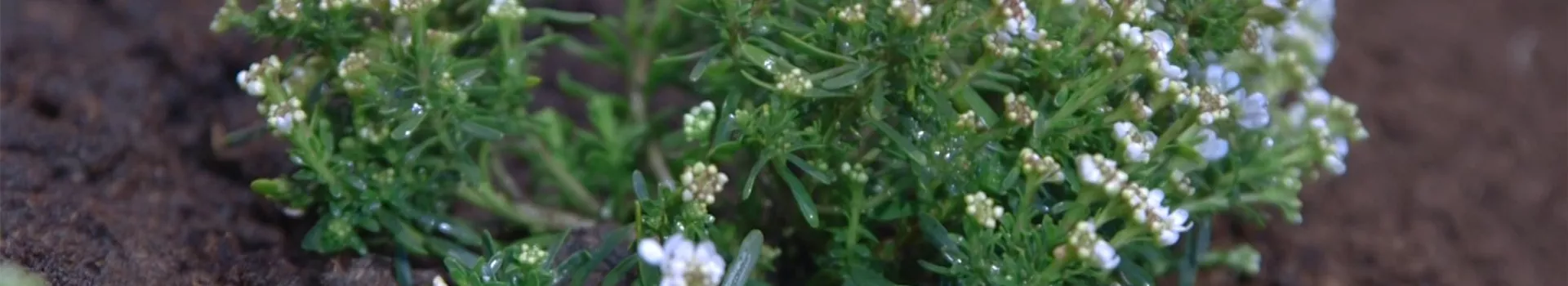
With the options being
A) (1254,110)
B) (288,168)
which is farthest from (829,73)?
(288,168)

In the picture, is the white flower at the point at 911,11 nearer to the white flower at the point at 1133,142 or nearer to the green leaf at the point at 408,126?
the white flower at the point at 1133,142

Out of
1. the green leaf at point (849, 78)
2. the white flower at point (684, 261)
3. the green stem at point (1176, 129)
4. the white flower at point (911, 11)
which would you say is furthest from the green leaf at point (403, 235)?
the green stem at point (1176, 129)

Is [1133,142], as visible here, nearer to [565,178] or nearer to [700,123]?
[700,123]

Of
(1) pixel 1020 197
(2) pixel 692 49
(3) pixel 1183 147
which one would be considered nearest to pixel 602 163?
(2) pixel 692 49

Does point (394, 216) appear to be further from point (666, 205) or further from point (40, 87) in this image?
point (40, 87)

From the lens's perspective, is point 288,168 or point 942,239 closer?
point 942,239

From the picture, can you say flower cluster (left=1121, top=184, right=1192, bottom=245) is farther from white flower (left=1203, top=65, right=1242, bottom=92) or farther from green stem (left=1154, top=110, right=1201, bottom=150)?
white flower (left=1203, top=65, right=1242, bottom=92)

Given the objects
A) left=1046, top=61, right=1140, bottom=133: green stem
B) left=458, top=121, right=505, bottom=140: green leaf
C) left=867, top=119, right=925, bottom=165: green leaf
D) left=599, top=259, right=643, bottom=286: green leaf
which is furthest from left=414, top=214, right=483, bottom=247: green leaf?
left=1046, top=61, right=1140, bottom=133: green stem
